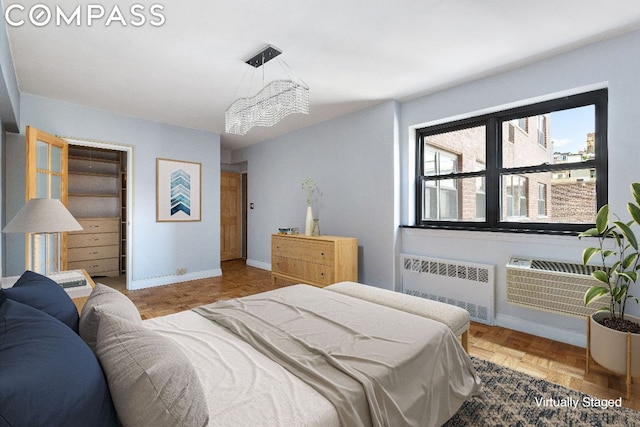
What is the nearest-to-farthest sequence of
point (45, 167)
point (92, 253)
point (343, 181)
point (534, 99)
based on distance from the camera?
point (534, 99) < point (45, 167) < point (343, 181) < point (92, 253)

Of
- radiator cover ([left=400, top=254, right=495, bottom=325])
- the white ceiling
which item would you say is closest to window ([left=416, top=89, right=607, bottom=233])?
radiator cover ([left=400, top=254, right=495, bottom=325])

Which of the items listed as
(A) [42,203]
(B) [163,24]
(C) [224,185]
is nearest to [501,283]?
(B) [163,24]

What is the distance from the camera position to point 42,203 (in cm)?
231

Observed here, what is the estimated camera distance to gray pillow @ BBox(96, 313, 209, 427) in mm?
816

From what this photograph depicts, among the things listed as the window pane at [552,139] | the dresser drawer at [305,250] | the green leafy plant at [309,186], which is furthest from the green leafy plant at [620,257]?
the green leafy plant at [309,186]

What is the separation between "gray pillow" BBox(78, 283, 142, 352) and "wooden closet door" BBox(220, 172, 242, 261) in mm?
5454

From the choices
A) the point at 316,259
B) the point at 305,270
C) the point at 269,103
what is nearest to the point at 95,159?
the point at 305,270

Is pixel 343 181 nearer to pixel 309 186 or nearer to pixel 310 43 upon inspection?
pixel 309 186

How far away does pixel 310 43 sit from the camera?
253 centimetres

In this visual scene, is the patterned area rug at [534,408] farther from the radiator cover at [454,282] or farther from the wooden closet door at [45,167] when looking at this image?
the wooden closet door at [45,167]

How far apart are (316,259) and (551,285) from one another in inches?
100

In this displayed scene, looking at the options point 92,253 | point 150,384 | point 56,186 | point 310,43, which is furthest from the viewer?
point 92,253

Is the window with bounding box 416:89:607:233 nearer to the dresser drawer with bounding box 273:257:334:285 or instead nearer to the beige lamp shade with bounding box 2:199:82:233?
the dresser drawer with bounding box 273:257:334:285

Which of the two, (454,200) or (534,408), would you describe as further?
(454,200)
